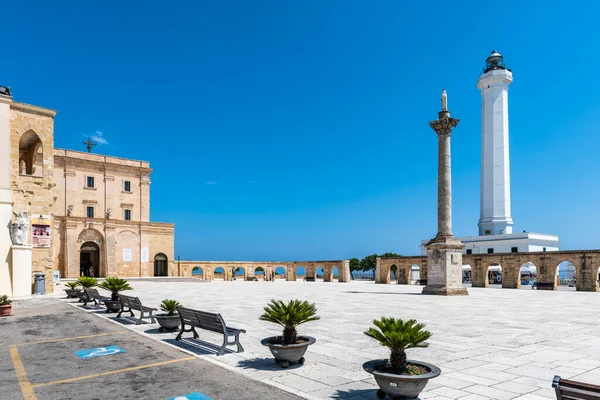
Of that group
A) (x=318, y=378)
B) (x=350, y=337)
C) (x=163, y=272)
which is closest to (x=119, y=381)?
(x=318, y=378)

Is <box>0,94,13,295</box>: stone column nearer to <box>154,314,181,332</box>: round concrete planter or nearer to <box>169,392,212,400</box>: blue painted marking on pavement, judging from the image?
<box>154,314,181,332</box>: round concrete planter

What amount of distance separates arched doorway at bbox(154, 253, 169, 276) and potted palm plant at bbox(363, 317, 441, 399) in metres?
46.5

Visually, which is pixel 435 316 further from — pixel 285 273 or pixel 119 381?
Answer: pixel 285 273

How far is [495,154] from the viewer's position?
57.2 m

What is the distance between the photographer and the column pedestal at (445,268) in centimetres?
2509

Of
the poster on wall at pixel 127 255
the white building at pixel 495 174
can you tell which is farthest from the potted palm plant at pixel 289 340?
the white building at pixel 495 174

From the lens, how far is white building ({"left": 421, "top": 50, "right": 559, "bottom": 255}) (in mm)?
57000

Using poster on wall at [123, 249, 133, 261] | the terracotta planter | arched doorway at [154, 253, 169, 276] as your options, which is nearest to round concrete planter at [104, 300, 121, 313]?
the terracotta planter

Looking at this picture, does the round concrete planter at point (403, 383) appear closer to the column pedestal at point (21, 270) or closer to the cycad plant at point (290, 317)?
the cycad plant at point (290, 317)

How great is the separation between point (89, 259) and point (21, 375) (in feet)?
138

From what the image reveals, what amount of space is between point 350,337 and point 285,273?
44.3 metres

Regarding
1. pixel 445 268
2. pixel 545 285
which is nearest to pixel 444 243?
pixel 445 268

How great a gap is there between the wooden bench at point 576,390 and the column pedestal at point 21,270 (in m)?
23.5

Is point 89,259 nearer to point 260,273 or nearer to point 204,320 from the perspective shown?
point 260,273
